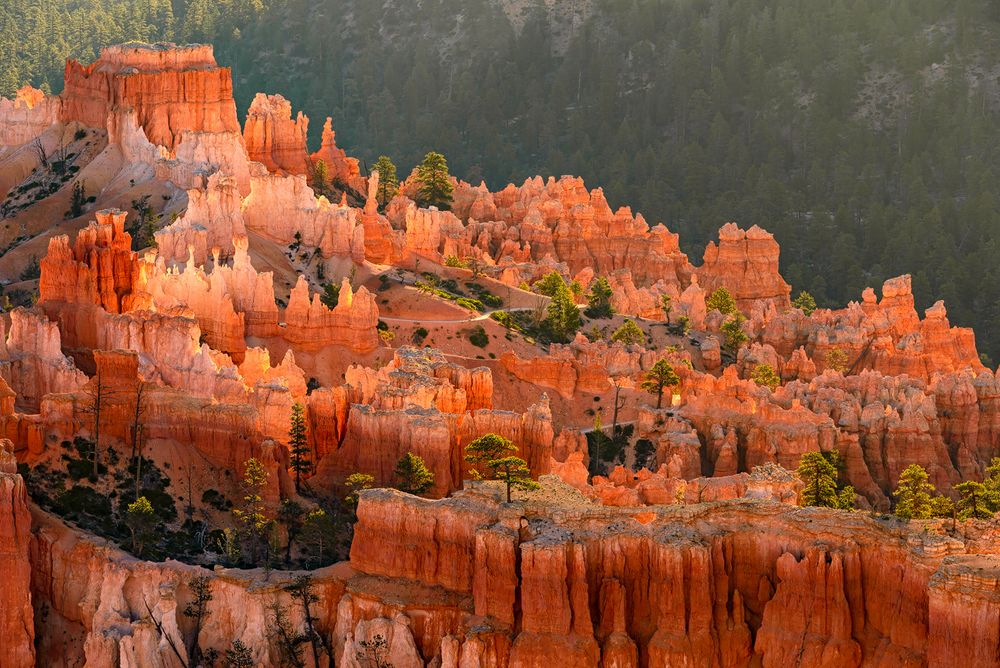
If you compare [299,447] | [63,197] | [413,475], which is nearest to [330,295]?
[63,197]

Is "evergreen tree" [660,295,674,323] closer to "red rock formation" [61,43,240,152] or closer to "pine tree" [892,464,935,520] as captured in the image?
"red rock formation" [61,43,240,152]

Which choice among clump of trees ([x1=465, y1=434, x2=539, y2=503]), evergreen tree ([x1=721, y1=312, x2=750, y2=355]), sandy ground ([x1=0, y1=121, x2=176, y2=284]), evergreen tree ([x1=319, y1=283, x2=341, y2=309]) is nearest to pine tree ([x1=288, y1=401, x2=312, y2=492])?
clump of trees ([x1=465, y1=434, x2=539, y2=503])

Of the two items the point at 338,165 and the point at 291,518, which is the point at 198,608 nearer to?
the point at 291,518

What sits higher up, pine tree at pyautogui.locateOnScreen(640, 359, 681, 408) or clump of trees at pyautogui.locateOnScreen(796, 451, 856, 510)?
pine tree at pyautogui.locateOnScreen(640, 359, 681, 408)

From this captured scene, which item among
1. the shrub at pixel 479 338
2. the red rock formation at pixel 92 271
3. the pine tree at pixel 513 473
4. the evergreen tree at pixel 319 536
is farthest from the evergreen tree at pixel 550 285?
the evergreen tree at pixel 319 536

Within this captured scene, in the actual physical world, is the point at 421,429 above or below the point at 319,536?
above

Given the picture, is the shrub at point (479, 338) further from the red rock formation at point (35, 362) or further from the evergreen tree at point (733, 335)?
the red rock formation at point (35, 362)
